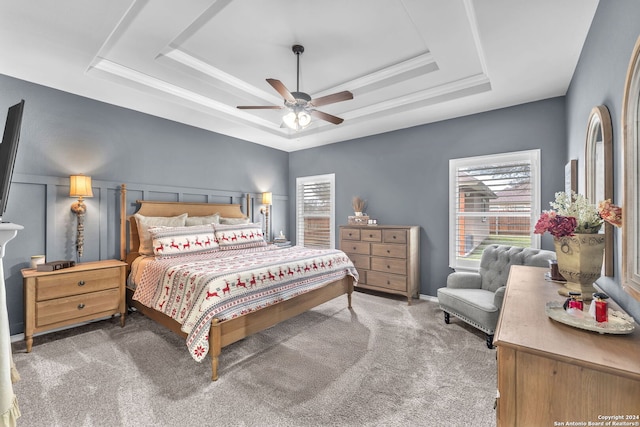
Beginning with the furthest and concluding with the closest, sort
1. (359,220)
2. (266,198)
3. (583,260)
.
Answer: (266,198)
(359,220)
(583,260)

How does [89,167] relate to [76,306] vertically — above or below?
above

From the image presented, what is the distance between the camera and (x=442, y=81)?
331cm

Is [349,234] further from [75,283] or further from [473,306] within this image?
[75,283]

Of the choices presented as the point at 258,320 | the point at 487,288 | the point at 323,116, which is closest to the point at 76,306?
the point at 258,320

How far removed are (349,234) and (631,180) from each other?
3493 millimetres

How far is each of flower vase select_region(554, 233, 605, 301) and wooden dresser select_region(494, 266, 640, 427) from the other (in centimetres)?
45

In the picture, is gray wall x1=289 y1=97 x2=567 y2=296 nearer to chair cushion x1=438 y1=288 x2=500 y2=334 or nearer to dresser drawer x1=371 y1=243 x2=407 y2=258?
dresser drawer x1=371 y1=243 x2=407 y2=258

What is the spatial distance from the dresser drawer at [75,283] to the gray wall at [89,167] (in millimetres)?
541

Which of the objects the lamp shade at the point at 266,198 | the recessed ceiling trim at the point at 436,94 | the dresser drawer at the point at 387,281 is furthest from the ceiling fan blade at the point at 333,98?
the lamp shade at the point at 266,198

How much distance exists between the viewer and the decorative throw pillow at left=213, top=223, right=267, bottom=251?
3.90 meters

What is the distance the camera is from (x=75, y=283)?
293cm

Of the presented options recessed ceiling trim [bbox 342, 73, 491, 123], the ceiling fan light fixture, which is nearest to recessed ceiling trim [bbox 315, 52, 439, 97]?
recessed ceiling trim [bbox 342, 73, 491, 123]

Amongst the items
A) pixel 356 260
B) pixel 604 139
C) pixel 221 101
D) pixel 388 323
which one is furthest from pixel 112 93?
pixel 604 139

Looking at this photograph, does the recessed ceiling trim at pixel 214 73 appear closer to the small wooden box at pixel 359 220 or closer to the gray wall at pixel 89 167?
the gray wall at pixel 89 167
